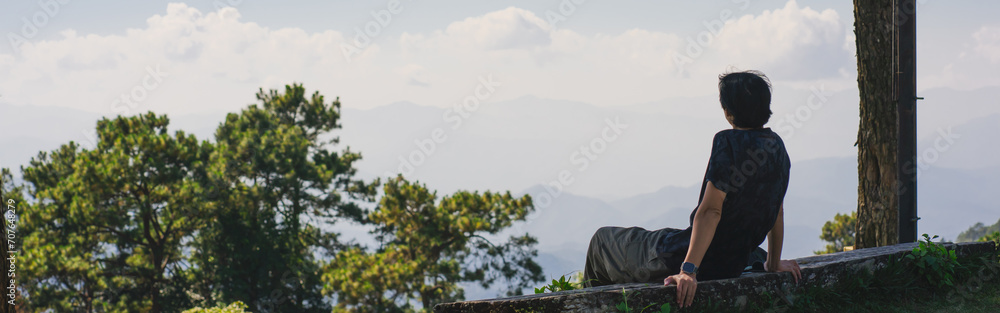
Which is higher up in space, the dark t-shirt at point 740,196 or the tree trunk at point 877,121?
the tree trunk at point 877,121

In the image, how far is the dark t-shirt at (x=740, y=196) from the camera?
3027 millimetres

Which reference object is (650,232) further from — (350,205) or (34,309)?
(350,205)

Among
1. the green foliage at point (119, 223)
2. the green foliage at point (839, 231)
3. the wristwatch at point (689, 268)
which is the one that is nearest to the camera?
the wristwatch at point (689, 268)

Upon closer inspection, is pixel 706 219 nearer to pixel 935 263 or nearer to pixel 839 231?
pixel 935 263

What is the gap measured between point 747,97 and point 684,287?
0.83m

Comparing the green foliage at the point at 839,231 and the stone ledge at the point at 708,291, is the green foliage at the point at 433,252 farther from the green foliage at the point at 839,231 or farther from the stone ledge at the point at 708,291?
the stone ledge at the point at 708,291

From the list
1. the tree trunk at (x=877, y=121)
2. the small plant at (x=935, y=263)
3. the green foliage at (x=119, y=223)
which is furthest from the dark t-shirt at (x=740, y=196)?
the green foliage at (x=119, y=223)

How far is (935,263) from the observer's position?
4305mm

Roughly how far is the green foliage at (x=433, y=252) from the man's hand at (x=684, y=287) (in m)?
17.4

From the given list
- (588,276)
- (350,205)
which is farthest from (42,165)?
(588,276)

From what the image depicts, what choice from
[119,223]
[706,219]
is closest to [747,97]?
[706,219]

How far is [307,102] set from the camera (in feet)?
85.4

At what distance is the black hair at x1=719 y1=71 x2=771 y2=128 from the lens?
10.2ft

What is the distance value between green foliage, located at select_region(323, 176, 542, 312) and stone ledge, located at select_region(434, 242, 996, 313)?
1669 cm
